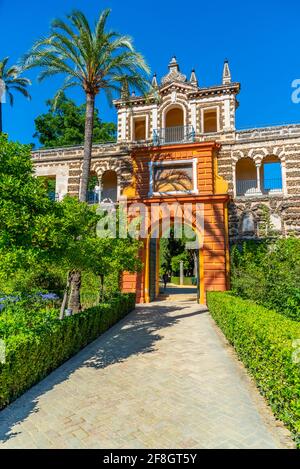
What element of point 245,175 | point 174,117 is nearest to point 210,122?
point 174,117

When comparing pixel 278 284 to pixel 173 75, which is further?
pixel 173 75

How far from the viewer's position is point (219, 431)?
15.1 feet

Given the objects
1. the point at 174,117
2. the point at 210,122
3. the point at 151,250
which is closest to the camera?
the point at 151,250

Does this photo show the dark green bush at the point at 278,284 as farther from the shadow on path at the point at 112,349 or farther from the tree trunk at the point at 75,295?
the tree trunk at the point at 75,295

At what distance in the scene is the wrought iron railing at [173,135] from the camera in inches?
967

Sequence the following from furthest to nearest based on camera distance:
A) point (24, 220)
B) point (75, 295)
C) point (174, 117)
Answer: point (174, 117)
point (75, 295)
point (24, 220)

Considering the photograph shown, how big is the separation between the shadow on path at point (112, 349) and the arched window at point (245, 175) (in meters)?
11.5

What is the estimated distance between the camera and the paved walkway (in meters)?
4.41

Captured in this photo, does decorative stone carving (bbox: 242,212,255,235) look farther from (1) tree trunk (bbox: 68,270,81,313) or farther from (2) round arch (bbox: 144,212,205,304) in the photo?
(1) tree trunk (bbox: 68,270,81,313)

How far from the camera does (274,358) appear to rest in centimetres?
491

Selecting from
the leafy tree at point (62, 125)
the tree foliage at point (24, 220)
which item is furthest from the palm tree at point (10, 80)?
the tree foliage at point (24, 220)

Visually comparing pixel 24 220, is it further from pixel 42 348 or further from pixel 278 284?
pixel 278 284

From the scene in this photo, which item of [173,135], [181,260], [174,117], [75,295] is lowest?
[75,295]

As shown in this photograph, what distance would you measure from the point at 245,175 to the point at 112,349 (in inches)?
811
